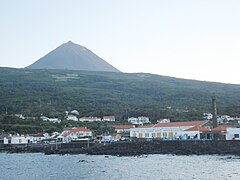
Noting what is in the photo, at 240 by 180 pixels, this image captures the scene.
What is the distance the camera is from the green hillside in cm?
8812

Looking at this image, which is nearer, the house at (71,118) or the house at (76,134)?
the house at (76,134)

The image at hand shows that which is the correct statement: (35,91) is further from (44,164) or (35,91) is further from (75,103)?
(44,164)

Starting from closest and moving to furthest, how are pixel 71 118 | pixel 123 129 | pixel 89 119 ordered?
1. pixel 123 129
2. pixel 71 118
3. pixel 89 119

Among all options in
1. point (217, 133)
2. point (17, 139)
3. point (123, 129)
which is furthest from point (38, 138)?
point (217, 133)

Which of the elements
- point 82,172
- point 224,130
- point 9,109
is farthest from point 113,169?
point 9,109

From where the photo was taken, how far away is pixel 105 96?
377 feet

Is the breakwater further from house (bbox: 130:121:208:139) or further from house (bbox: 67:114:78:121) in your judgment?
house (bbox: 67:114:78:121)

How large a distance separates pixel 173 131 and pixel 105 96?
5913 centimetres

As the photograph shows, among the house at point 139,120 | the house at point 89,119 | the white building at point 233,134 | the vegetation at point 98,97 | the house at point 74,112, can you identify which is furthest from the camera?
the house at point 74,112

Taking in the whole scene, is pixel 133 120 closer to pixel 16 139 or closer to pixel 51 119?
pixel 51 119

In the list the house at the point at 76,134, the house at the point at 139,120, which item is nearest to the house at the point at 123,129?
the house at the point at 76,134

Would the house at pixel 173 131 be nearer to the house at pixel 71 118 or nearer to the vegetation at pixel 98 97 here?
the vegetation at pixel 98 97

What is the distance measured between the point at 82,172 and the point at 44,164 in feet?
26.9

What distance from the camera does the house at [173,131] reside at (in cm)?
5356
